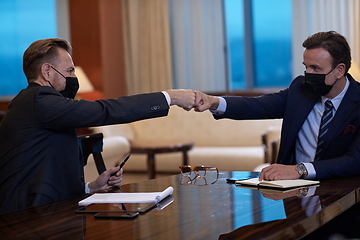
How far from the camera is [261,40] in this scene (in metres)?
7.28

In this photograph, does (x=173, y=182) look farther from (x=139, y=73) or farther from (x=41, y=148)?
(x=139, y=73)

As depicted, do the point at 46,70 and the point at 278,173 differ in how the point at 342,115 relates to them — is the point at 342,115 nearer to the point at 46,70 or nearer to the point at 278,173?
the point at 278,173

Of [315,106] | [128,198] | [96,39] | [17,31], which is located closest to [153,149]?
[96,39]

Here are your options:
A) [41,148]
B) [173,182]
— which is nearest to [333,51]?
[173,182]

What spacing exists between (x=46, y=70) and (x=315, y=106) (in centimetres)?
138

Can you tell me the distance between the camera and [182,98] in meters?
2.18

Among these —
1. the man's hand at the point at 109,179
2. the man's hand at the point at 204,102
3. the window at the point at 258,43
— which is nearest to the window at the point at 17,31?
the window at the point at 258,43

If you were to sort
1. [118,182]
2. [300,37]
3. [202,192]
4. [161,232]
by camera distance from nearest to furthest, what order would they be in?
[161,232] < [202,192] < [118,182] < [300,37]

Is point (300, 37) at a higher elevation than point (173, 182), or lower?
higher

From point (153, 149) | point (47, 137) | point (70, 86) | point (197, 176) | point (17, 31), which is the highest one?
point (17, 31)

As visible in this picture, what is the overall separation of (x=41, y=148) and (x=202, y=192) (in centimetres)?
65

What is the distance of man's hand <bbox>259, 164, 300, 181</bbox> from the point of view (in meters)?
1.83

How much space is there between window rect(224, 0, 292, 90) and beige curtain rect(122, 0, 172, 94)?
1021mm

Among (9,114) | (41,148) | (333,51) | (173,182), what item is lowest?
(173,182)
